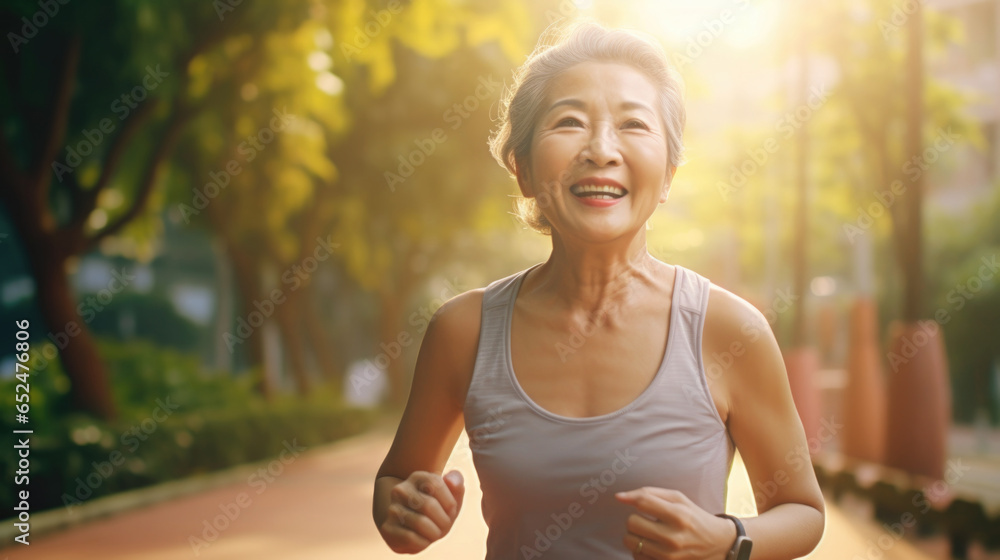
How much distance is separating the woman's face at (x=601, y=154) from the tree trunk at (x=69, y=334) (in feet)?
36.9

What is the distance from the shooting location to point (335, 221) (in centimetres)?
2411

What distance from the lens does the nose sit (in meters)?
2.19

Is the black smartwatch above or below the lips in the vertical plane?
below

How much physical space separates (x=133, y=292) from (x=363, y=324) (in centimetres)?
1190

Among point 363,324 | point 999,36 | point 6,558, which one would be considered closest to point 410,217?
point 6,558

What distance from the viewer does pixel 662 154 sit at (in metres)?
2.26

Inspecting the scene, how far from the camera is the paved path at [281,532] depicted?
9305mm

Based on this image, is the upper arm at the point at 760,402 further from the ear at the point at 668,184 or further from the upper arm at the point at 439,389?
the upper arm at the point at 439,389

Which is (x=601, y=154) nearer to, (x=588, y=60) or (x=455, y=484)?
(x=588, y=60)

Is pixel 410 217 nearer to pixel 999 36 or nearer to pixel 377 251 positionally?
pixel 377 251

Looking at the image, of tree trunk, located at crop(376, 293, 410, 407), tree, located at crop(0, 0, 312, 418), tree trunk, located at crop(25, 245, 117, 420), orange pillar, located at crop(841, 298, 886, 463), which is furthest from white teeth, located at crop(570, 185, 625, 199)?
tree trunk, located at crop(376, 293, 410, 407)

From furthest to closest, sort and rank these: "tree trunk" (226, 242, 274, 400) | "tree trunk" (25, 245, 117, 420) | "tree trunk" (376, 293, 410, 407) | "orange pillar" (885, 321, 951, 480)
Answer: "tree trunk" (376, 293, 410, 407)
"tree trunk" (226, 242, 274, 400)
"tree trunk" (25, 245, 117, 420)
"orange pillar" (885, 321, 951, 480)

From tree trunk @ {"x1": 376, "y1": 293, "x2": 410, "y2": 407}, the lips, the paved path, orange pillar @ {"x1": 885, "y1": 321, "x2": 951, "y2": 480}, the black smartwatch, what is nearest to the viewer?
the black smartwatch

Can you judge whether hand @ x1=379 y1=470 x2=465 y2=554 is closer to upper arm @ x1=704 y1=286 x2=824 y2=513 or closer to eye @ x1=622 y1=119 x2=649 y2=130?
upper arm @ x1=704 y1=286 x2=824 y2=513
